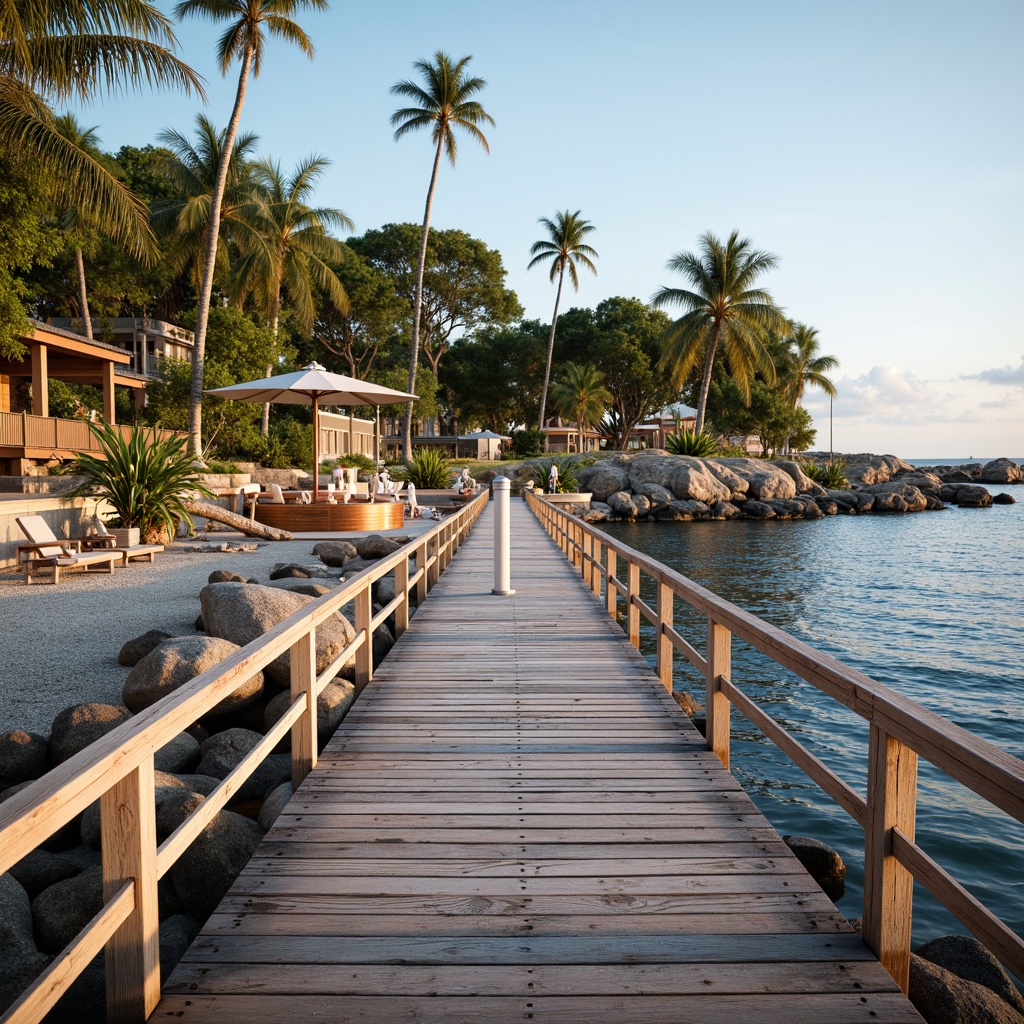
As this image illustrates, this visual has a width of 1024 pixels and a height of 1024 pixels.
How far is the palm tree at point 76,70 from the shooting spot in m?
13.0

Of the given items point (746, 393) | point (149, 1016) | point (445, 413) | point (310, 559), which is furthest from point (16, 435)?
point (445, 413)

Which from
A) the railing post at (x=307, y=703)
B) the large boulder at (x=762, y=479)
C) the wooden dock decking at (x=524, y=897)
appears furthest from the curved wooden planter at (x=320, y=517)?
the large boulder at (x=762, y=479)

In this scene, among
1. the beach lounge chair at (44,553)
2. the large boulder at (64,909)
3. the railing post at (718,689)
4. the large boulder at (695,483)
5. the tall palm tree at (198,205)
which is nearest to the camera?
the large boulder at (64,909)

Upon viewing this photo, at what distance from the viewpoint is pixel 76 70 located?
13.9 metres

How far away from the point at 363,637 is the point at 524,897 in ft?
9.25

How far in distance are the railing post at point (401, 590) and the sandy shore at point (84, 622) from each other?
2309 millimetres

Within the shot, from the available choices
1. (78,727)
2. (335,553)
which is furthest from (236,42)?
(78,727)

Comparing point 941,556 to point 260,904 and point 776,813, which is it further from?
point 260,904

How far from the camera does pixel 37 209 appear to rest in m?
Result: 16.2

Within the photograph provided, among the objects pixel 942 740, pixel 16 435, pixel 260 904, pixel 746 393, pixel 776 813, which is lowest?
pixel 776 813

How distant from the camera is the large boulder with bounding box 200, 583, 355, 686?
6.57 m

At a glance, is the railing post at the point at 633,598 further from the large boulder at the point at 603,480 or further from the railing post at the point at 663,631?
the large boulder at the point at 603,480

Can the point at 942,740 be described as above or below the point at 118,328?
below

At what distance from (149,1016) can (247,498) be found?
702 inches
